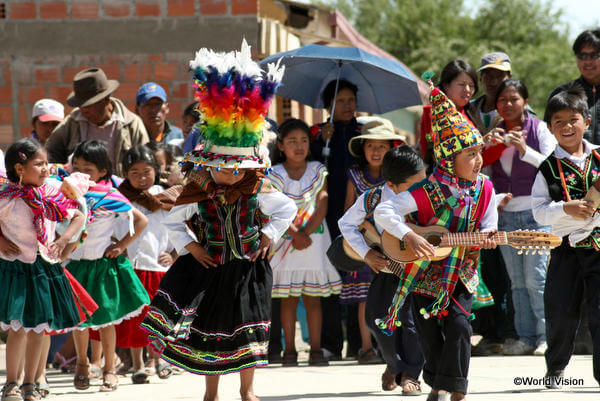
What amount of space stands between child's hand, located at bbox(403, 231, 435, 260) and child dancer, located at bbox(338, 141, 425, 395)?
650mm

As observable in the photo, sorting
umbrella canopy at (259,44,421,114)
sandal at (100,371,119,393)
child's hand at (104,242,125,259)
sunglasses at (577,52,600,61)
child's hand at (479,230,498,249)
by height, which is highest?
sunglasses at (577,52,600,61)

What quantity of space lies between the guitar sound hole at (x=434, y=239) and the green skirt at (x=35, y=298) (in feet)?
8.88

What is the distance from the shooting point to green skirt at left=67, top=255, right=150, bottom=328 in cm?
722

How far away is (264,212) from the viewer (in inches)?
236

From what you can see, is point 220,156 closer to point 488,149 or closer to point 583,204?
point 583,204

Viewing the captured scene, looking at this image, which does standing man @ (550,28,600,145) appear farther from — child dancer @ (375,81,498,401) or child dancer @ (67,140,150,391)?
child dancer @ (67,140,150,391)

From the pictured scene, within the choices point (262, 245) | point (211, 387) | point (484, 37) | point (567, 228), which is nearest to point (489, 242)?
point (567, 228)

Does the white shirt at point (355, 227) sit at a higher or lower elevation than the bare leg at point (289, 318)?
higher

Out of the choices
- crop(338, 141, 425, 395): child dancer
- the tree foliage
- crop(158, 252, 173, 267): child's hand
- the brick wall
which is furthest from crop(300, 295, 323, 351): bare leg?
the tree foliage

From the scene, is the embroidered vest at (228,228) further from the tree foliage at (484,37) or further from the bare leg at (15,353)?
the tree foliage at (484,37)

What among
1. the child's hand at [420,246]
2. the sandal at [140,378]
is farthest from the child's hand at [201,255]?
the sandal at [140,378]

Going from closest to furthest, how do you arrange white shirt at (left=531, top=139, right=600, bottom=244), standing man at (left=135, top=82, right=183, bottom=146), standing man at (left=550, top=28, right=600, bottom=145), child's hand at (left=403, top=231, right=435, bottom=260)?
child's hand at (left=403, top=231, right=435, bottom=260) < white shirt at (left=531, top=139, right=600, bottom=244) < standing man at (left=550, top=28, right=600, bottom=145) < standing man at (left=135, top=82, right=183, bottom=146)

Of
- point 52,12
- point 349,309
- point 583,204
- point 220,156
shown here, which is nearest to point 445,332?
point 583,204

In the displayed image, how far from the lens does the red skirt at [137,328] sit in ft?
24.6
